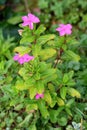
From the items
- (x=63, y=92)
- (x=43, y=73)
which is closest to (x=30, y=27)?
(x=43, y=73)

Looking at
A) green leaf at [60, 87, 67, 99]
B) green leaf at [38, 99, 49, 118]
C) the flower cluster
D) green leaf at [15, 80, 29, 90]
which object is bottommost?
green leaf at [38, 99, 49, 118]

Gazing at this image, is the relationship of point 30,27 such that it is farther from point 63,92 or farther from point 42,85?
point 63,92

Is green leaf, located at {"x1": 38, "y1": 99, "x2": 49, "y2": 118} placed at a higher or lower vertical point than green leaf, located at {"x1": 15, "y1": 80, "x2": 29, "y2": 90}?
lower

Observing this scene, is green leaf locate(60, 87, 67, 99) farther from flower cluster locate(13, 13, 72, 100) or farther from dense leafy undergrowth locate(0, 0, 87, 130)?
flower cluster locate(13, 13, 72, 100)

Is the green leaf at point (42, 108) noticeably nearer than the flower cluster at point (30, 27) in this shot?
No

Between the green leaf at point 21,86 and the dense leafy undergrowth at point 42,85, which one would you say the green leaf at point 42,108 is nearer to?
the dense leafy undergrowth at point 42,85

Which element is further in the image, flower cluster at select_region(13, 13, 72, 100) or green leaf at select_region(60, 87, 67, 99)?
green leaf at select_region(60, 87, 67, 99)

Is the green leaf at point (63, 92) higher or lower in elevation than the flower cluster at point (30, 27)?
lower

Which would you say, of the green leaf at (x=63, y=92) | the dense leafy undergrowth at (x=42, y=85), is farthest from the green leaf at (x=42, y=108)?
the green leaf at (x=63, y=92)

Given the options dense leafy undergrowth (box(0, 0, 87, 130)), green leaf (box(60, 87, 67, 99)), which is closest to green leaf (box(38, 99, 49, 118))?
dense leafy undergrowth (box(0, 0, 87, 130))

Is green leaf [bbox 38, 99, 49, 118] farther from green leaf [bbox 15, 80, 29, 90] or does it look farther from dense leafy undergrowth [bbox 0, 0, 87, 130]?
green leaf [bbox 15, 80, 29, 90]

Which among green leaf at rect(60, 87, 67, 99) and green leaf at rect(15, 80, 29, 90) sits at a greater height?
green leaf at rect(15, 80, 29, 90)
